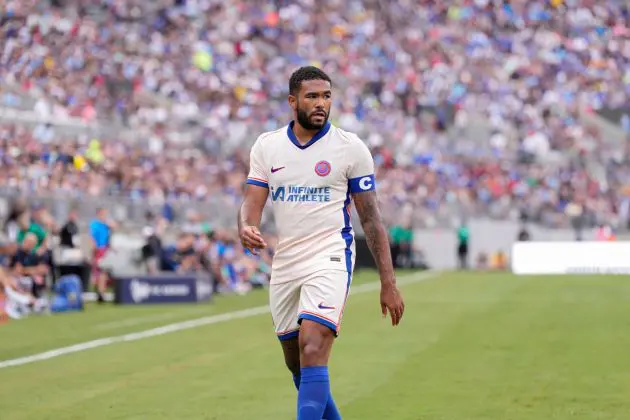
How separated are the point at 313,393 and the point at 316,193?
3.45 feet

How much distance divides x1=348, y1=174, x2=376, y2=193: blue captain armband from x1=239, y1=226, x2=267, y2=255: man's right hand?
1.91 ft

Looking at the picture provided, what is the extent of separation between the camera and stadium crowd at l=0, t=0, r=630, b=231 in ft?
132

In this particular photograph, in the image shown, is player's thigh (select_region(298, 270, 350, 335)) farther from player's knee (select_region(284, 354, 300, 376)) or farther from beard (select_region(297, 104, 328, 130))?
beard (select_region(297, 104, 328, 130))

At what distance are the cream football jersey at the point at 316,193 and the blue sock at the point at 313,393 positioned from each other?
0.55 meters

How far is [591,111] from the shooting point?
161 ft

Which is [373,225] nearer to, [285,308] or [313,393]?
[285,308]

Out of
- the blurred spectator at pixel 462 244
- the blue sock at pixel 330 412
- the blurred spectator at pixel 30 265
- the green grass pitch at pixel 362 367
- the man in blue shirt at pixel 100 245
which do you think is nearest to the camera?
the blue sock at pixel 330 412

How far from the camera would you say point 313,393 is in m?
6.45

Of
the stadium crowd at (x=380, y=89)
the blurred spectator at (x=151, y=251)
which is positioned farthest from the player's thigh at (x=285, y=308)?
the stadium crowd at (x=380, y=89)

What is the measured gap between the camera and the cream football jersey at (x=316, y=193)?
669cm

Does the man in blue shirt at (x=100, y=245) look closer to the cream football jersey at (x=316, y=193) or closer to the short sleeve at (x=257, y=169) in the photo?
the short sleeve at (x=257, y=169)

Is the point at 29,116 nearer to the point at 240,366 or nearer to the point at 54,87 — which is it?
the point at 54,87

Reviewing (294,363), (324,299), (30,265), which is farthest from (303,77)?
(30,265)

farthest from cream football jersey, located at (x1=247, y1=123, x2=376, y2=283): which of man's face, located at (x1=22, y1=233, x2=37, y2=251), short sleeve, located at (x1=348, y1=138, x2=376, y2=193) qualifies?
man's face, located at (x1=22, y1=233, x2=37, y2=251)
